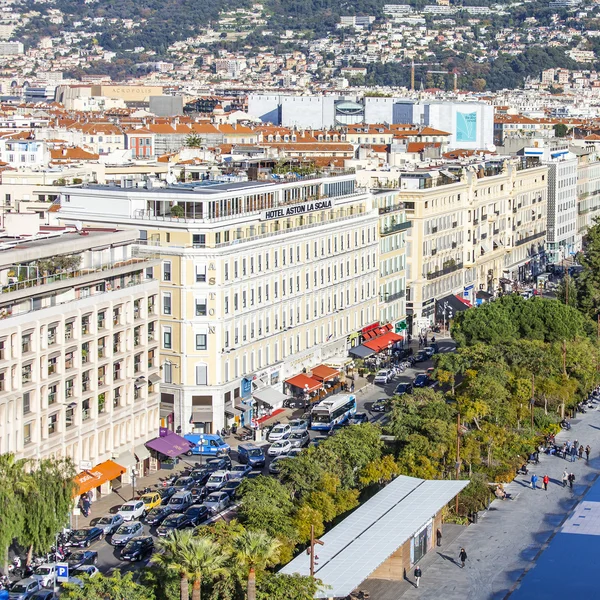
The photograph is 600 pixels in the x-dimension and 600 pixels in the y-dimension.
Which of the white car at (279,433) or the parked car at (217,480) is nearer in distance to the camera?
the parked car at (217,480)

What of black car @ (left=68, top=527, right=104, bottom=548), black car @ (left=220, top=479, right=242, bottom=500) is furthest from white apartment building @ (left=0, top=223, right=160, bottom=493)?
black car @ (left=220, top=479, right=242, bottom=500)

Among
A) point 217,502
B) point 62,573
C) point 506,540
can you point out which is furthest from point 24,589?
point 506,540

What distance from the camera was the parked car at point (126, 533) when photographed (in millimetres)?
55906

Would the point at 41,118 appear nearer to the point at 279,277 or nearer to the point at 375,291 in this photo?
the point at 375,291

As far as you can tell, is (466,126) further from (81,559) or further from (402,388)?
(81,559)

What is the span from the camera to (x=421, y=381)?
84.9 meters

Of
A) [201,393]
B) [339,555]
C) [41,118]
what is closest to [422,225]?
[201,393]

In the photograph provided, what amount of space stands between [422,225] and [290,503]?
51094 mm

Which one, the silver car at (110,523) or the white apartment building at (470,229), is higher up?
the white apartment building at (470,229)

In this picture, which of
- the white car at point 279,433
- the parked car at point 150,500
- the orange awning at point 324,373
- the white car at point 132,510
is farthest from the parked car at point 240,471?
the orange awning at point 324,373

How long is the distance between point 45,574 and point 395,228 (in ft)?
167

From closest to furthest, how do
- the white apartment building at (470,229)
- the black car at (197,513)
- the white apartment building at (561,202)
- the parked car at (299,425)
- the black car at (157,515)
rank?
the black car at (197,513) → the black car at (157,515) → the parked car at (299,425) → the white apartment building at (470,229) → the white apartment building at (561,202)

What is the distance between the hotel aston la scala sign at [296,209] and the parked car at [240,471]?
15.5 meters

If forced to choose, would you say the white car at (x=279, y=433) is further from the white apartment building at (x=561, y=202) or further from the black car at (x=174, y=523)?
the white apartment building at (x=561, y=202)
